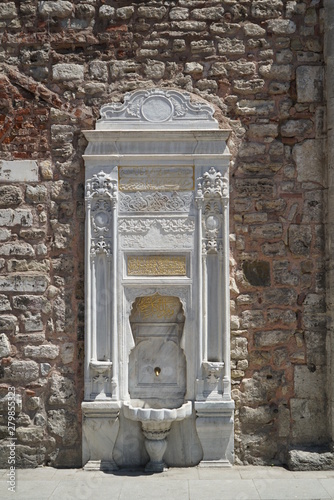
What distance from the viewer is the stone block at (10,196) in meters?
5.65

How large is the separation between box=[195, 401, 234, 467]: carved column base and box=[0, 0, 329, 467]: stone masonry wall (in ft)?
0.53

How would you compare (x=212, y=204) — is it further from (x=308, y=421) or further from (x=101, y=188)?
(x=308, y=421)

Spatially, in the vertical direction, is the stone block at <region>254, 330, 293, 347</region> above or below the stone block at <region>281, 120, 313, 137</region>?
below

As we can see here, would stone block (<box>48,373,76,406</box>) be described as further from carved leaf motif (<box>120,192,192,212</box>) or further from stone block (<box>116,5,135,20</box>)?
stone block (<box>116,5,135,20</box>)

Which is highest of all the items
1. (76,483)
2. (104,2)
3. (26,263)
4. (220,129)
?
(104,2)

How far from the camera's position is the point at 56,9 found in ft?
18.7

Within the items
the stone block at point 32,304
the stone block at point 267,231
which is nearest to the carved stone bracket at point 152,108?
the stone block at point 267,231

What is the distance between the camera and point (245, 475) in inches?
207

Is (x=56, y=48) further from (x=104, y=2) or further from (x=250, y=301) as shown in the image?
(x=250, y=301)

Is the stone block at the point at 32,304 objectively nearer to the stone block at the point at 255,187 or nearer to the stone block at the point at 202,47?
the stone block at the point at 255,187

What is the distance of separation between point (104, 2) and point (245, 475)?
439 centimetres

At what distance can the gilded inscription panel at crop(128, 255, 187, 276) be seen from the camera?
18.2 feet

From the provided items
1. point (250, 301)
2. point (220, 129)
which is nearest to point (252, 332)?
point (250, 301)

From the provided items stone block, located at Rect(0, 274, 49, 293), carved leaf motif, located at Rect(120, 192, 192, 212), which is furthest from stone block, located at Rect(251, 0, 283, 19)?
stone block, located at Rect(0, 274, 49, 293)
